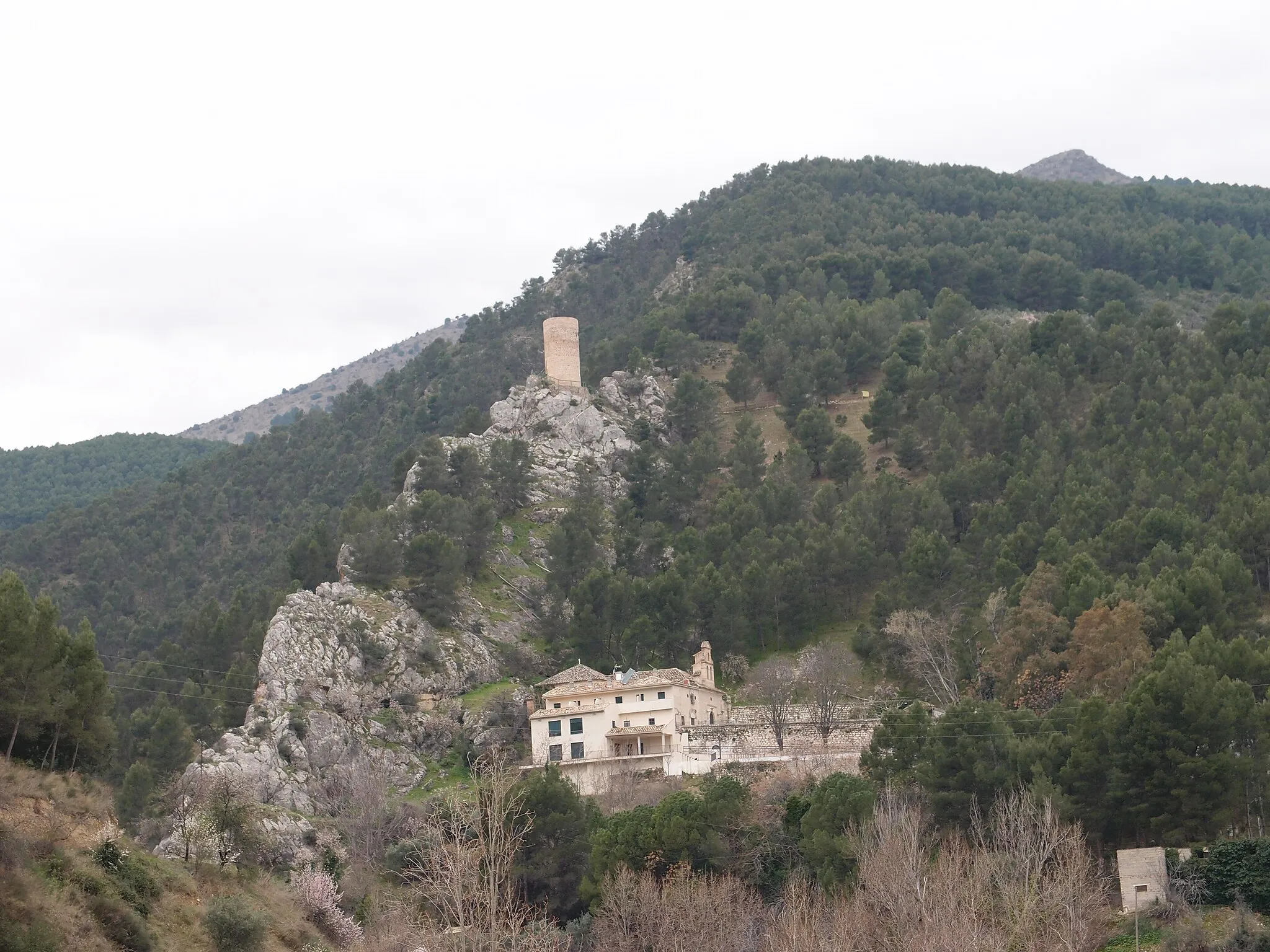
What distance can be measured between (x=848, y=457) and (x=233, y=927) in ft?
166

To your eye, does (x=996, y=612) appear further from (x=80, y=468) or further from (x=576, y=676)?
(x=80, y=468)

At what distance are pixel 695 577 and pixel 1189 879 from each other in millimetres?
29948

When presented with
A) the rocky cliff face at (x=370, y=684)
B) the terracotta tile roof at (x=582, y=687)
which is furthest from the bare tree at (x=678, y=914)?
the terracotta tile roof at (x=582, y=687)

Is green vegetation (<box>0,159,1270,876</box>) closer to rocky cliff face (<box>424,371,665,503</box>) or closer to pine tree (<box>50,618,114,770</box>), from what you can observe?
pine tree (<box>50,618,114,770</box>)

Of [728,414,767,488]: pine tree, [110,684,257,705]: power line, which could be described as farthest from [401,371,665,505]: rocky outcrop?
[110,684,257,705]: power line

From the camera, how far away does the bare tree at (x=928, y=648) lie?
180 ft

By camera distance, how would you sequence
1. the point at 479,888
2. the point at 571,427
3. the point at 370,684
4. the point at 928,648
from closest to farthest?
1. the point at 479,888
2. the point at 928,648
3. the point at 370,684
4. the point at 571,427

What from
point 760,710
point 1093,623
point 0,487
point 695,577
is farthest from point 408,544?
point 0,487

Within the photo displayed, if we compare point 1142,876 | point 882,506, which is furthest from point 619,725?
point 1142,876

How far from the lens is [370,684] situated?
2269 inches

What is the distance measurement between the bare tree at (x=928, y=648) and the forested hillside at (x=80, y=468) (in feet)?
247

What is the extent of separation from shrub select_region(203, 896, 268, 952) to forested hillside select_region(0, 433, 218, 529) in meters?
93.3

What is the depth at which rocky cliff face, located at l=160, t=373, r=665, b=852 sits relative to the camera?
2004 inches

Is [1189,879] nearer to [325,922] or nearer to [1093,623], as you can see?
[1093,623]
